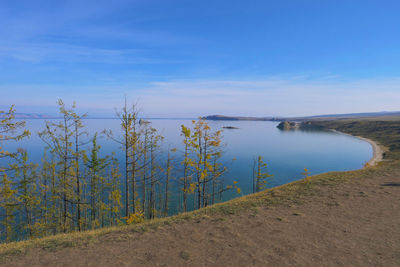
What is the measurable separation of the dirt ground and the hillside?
0.03m

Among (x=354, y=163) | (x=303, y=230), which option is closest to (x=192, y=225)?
(x=303, y=230)

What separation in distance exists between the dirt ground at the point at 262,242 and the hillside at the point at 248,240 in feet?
A: 0.11

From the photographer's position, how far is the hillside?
7082 mm

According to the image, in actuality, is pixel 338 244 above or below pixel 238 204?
above

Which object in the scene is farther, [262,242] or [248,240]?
[248,240]

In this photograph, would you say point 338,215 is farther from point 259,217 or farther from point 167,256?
point 167,256

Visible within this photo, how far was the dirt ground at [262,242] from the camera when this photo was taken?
7.02 meters

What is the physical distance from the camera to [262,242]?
8.19 metres

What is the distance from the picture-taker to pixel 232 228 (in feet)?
31.9

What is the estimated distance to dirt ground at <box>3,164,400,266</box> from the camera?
7023mm

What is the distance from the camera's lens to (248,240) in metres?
8.41

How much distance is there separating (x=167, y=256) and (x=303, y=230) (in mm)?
6543

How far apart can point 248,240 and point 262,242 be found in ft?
1.94

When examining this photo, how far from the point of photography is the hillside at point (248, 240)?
7.08 meters
